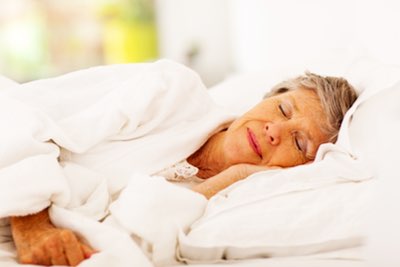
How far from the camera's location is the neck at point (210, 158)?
61.3 inches

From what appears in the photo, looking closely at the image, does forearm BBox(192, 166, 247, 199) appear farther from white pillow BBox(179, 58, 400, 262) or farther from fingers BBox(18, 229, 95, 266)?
fingers BBox(18, 229, 95, 266)

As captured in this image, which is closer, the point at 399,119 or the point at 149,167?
the point at 399,119

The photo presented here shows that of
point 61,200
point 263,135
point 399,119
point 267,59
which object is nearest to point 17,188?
point 61,200

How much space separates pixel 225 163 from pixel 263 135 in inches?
4.7

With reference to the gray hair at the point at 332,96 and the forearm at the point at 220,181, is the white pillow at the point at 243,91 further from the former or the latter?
the forearm at the point at 220,181

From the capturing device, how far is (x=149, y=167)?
1444mm

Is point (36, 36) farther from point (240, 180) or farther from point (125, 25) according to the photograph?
point (240, 180)

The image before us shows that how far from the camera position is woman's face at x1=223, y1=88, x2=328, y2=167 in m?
1.49

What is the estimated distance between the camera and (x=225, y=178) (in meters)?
1.42

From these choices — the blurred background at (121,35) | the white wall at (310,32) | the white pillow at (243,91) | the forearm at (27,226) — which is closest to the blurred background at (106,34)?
the blurred background at (121,35)

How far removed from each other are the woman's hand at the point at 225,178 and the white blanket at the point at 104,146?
12cm

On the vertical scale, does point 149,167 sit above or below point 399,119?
below

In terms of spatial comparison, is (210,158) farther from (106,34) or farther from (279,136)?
(106,34)

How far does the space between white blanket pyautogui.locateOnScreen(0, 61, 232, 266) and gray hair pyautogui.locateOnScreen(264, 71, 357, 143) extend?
24cm
